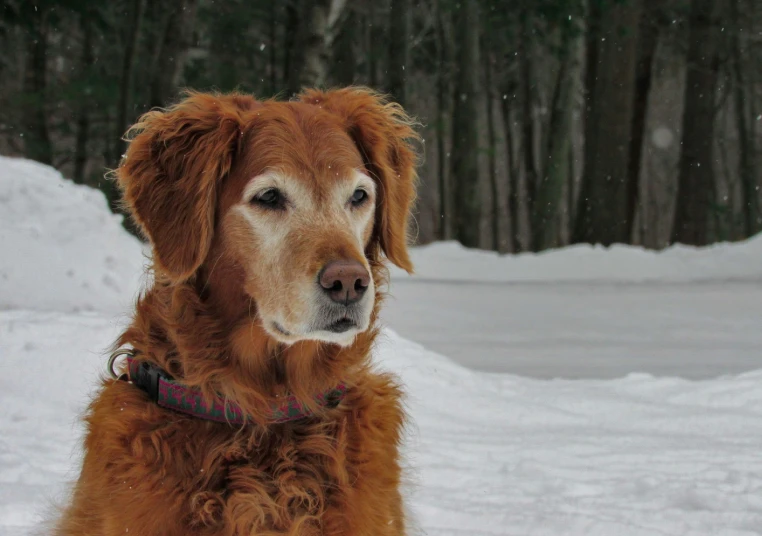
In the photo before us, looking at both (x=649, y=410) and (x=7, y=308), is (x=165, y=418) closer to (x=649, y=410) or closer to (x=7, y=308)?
(x=649, y=410)

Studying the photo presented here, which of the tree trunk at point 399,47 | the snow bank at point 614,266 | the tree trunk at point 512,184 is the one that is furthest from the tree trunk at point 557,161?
the tree trunk at point 512,184

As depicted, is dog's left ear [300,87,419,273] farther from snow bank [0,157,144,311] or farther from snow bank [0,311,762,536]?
snow bank [0,157,144,311]

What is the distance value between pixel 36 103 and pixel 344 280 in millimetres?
20572

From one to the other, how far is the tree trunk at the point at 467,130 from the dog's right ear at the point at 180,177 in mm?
16185

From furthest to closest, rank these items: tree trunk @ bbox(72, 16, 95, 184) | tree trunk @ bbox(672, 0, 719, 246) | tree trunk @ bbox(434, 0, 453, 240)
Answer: tree trunk @ bbox(434, 0, 453, 240), tree trunk @ bbox(72, 16, 95, 184), tree trunk @ bbox(672, 0, 719, 246)

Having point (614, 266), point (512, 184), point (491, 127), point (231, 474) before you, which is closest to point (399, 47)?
point (491, 127)

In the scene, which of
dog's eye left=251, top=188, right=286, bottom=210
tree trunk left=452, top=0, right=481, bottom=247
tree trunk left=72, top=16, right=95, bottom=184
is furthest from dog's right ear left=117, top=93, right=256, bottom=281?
tree trunk left=72, top=16, right=95, bottom=184

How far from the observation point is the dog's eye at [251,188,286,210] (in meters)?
3.23

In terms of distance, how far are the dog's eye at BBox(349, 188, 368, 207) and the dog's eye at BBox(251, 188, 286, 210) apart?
0.28 m

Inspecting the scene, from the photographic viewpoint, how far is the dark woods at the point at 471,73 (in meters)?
16.3

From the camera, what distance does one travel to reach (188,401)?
308cm

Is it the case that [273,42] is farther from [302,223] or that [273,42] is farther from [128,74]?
[302,223]

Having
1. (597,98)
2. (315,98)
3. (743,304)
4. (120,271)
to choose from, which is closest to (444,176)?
(597,98)

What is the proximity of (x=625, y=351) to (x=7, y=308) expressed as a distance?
663 cm
